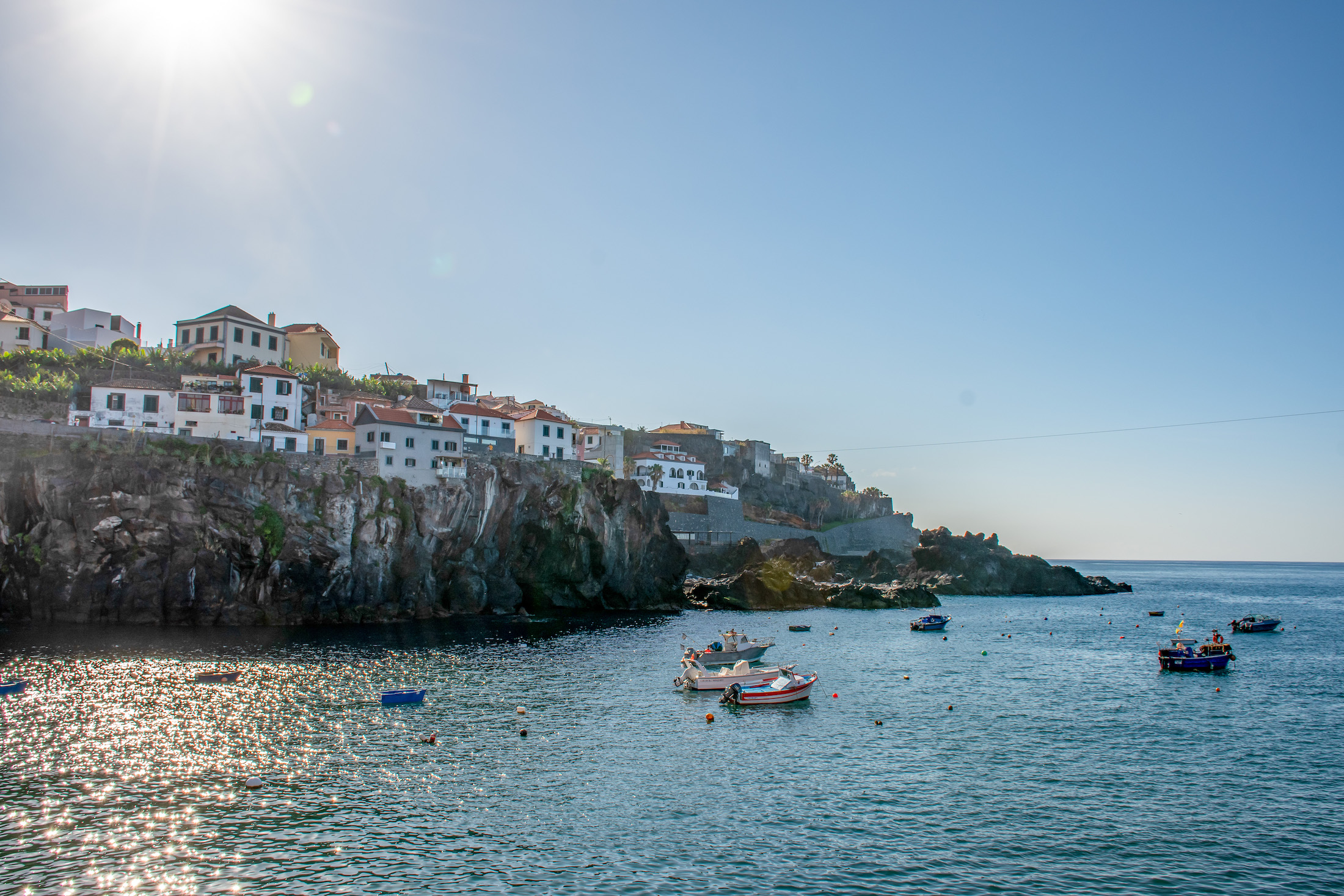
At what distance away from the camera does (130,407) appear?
7731cm

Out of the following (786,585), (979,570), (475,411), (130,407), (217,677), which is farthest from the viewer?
(979,570)

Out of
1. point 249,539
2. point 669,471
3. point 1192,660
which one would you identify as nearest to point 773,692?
point 1192,660

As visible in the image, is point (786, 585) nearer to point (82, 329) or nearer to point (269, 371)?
point (269, 371)

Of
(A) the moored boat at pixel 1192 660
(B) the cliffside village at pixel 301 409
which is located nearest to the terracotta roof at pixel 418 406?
(B) the cliffside village at pixel 301 409

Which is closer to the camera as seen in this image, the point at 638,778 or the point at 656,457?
the point at 638,778

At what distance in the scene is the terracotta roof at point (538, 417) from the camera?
101 metres

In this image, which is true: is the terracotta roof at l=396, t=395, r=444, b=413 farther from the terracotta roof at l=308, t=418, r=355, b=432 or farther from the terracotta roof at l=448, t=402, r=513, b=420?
the terracotta roof at l=308, t=418, r=355, b=432

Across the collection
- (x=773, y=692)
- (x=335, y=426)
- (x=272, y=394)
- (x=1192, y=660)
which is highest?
(x=272, y=394)

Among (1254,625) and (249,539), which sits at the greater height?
(249,539)

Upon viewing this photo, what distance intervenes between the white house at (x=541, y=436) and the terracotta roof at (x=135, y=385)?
118ft

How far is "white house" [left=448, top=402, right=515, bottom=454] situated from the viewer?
95.4 metres

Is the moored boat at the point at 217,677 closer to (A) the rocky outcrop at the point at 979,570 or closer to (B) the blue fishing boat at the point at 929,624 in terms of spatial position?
(B) the blue fishing boat at the point at 929,624

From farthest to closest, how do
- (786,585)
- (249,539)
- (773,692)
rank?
(786,585)
(249,539)
(773,692)

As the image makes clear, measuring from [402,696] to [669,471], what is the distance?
9258 centimetres
